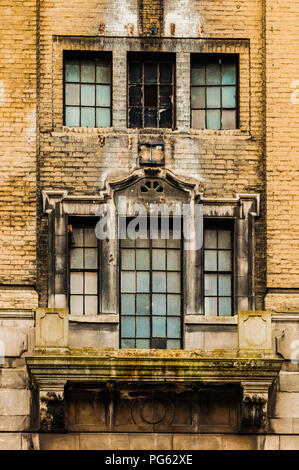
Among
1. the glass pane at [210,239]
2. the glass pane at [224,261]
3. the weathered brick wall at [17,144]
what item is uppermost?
the weathered brick wall at [17,144]

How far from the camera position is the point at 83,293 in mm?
24984

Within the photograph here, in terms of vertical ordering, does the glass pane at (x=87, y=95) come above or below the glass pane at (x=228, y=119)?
above

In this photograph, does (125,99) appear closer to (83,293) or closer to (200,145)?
(200,145)

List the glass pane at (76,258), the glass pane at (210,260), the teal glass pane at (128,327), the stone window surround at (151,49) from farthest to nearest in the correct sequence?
the stone window surround at (151,49) → the glass pane at (210,260) → the glass pane at (76,258) → the teal glass pane at (128,327)

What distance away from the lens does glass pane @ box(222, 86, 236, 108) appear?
84.3ft

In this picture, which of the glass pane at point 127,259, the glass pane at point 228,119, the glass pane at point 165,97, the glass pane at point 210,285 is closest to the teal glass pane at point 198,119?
the glass pane at point 228,119

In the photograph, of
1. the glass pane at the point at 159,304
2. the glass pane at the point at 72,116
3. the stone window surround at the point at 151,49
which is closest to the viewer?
the glass pane at the point at 159,304

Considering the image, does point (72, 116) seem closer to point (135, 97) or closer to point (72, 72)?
point (72, 72)

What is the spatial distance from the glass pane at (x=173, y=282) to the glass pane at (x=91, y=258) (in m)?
1.30

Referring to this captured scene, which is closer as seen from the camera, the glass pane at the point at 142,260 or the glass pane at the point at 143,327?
the glass pane at the point at 143,327

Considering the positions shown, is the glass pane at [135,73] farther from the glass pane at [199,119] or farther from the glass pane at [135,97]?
the glass pane at [199,119]

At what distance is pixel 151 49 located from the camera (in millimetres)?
25500

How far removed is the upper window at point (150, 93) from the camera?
2556cm

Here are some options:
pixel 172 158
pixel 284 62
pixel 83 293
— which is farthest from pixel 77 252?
pixel 284 62
